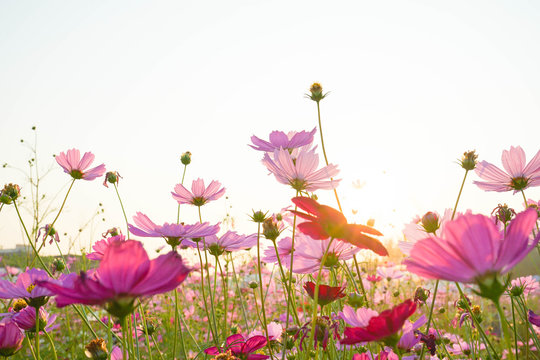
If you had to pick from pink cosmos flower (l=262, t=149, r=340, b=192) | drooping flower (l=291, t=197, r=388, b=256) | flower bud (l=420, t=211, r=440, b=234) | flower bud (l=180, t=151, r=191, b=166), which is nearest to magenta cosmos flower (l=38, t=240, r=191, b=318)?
drooping flower (l=291, t=197, r=388, b=256)

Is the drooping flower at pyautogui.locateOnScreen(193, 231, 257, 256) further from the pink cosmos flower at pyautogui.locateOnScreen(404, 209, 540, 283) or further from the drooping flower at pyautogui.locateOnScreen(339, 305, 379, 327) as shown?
Answer: the pink cosmos flower at pyautogui.locateOnScreen(404, 209, 540, 283)

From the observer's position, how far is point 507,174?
1.20m

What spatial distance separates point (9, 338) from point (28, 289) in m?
0.10

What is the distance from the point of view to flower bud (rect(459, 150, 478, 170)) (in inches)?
46.4

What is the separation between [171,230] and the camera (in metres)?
0.76

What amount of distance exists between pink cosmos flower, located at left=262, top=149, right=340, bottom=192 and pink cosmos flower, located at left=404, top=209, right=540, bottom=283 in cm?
46

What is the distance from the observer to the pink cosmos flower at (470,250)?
40 cm

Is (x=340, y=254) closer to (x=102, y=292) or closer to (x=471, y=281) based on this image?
(x=471, y=281)

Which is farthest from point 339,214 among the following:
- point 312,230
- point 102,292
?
point 102,292

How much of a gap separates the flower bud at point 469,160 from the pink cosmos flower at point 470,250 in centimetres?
83

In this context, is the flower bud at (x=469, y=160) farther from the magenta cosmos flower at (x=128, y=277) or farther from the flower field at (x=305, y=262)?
the magenta cosmos flower at (x=128, y=277)

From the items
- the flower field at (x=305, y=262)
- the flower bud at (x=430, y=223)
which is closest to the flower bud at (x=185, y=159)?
the flower field at (x=305, y=262)

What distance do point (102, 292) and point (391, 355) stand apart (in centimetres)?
58

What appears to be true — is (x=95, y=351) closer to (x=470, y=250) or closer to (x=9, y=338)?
(x=9, y=338)
